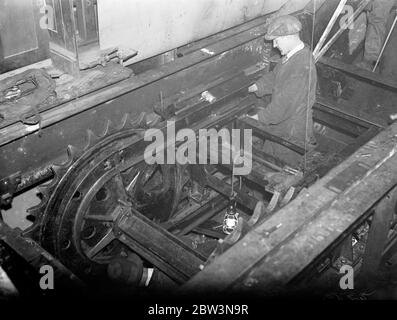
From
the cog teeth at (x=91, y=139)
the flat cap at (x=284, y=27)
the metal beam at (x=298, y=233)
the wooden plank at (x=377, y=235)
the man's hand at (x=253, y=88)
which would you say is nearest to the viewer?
the metal beam at (x=298, y=233)

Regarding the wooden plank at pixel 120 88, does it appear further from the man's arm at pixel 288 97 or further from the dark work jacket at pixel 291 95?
the man's arm at pixel 288 97

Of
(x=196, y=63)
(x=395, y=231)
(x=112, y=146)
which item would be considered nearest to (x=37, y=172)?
(x=112, y=146)

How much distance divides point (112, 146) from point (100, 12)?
1.16m

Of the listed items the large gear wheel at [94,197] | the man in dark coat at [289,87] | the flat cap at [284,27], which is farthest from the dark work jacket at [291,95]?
the large gear wheel at [94,197]

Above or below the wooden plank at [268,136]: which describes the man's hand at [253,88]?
above

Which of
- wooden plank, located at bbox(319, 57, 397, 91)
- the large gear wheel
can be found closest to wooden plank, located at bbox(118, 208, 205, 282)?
the large gear wheel

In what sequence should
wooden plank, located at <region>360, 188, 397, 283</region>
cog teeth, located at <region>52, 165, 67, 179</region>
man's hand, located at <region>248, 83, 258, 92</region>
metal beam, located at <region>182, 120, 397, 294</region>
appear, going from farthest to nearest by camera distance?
1. man's hand, located at <region>248, 83, 258, 92</region>
2. cog teeth, located at <region>52, 165, 67, 179</region>
3. wooden plank, located at <region>360, 188, 397, 283</region>
4. metal beam, located at <region>182, 120, 397, 294</region>

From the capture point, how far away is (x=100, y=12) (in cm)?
420

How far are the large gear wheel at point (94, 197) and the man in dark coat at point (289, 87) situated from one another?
1251 mm

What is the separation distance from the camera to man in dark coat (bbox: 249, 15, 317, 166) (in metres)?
4.78

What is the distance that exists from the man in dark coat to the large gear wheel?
1251 millimetres

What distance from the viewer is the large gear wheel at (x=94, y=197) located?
3768mm

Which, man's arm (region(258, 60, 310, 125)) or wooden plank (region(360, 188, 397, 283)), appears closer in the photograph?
wooden plank (region(360, 188, 397, 283))

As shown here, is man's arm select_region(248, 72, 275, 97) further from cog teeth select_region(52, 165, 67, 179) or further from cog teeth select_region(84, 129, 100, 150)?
cog teeth select_region(52, 165, 67, 179)
